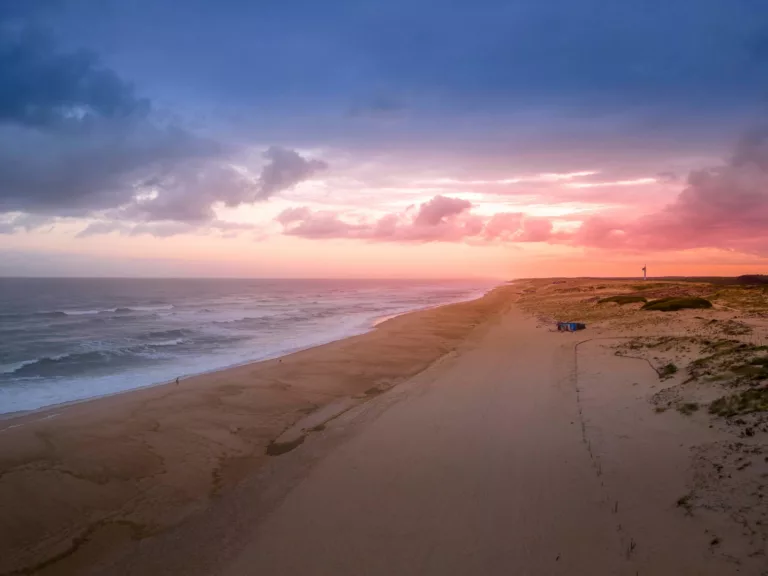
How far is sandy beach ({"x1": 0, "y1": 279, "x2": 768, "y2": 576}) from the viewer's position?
6.10 m

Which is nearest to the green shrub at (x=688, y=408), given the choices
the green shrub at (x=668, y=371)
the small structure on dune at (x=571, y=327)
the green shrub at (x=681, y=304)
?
the green shrub at (x=668, y=371)

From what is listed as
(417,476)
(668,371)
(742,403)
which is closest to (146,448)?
(417,476)

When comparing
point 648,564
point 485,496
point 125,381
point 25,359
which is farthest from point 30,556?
point 25,359

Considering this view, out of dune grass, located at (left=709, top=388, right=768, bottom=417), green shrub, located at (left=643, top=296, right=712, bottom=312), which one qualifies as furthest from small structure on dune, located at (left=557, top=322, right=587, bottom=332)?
dune grass, located at (left=709, top=388, right=768, bottom=417)

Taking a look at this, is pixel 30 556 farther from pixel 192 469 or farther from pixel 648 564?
pixel 648 564

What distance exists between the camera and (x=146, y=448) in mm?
11148

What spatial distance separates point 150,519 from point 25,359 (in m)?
23.5

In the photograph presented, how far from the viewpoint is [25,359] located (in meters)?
25.4

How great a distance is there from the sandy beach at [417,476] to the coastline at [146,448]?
2.4 inches

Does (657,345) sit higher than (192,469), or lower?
higher

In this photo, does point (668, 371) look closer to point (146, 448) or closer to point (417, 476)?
point (417, 476)

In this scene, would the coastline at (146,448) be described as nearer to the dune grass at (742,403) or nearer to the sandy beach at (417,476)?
the sandy beach at (417,476)

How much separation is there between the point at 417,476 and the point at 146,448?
271 inches

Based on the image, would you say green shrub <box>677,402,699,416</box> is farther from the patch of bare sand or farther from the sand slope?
the sand slope
